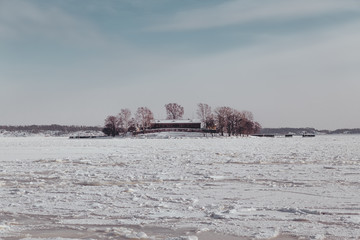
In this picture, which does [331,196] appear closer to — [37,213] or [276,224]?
[276,224]

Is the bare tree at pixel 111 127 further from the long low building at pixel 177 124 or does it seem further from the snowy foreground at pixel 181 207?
the snowy foreground at pixel 181 207

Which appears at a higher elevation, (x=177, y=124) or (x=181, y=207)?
(x=177, y=124)

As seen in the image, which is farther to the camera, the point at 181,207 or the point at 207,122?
the point at 207,122

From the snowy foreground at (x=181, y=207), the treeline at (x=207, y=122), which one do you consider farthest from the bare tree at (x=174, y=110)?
the snowy foreground at (x=181, y=207)

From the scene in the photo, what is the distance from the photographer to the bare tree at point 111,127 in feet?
360

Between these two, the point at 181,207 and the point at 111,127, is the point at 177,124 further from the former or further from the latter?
the point at 181,207

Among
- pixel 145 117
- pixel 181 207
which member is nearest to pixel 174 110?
pixel 145 117

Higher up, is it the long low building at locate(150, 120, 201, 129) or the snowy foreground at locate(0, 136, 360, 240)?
the long low building at locate(150, 120, 201, 129)

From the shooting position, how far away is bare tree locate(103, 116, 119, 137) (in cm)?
10976

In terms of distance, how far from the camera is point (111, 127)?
362ft

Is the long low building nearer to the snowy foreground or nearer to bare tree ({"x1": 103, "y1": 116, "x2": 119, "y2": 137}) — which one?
bare tree ({"x1": 103, "y1": 116, "x2": 119, "y2": 137})

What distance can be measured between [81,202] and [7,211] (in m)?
1.28

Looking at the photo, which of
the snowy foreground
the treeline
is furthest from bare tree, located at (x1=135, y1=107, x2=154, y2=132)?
the snowy foreground

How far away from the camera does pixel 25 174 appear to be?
38.6 feet
